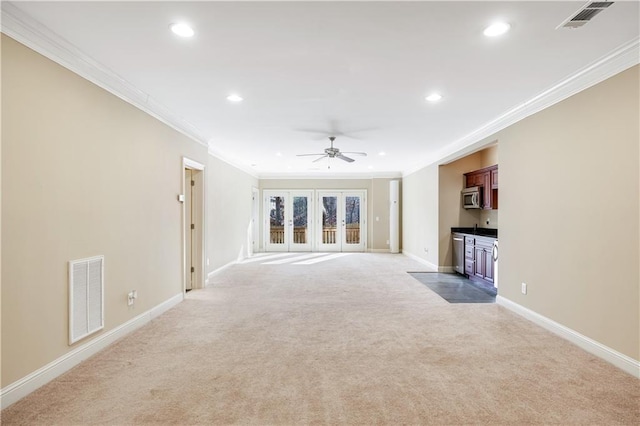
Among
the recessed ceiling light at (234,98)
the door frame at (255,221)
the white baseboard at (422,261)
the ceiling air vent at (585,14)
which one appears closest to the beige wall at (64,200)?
the recessed ceiling light at (234,98)

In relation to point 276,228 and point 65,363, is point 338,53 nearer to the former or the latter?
point 65,363

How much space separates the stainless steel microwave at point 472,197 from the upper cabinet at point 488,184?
0.28 feet

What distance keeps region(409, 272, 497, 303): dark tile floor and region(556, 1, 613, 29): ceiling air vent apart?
3643 millimetres

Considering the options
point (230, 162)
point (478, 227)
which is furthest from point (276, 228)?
point (478, 227)

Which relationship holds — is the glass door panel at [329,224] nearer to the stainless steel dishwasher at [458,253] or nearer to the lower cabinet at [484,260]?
the stainless steel dishwasher at [458,253]

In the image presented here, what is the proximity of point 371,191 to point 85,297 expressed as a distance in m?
9.05

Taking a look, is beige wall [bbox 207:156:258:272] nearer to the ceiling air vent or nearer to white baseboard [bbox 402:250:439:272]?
white baseboard [bbox 402:250:439:272]

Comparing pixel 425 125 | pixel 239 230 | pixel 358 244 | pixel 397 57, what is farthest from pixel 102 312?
pixel 358 244

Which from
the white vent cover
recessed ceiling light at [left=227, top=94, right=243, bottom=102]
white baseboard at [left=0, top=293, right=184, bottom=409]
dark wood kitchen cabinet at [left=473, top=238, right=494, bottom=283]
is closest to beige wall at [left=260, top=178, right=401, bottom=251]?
dark wood kitchen cabinet at [left=473, top=238, right=494, bottom=283]

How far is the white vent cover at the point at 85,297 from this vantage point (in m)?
2.84

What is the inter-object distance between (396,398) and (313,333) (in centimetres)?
142

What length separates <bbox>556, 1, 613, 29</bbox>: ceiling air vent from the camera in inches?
85.3

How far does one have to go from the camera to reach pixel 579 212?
3324 millimetres

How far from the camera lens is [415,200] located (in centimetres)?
945
